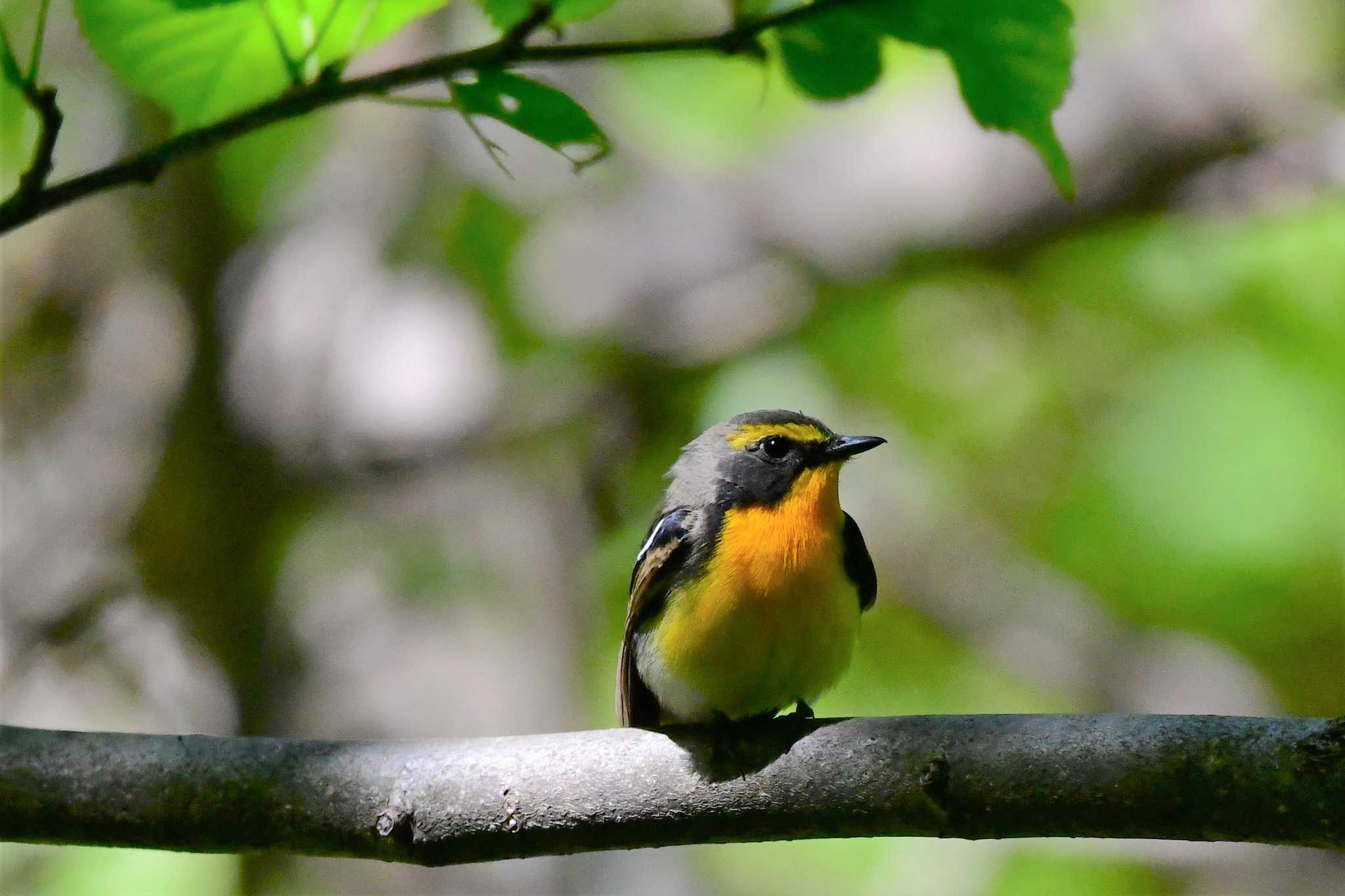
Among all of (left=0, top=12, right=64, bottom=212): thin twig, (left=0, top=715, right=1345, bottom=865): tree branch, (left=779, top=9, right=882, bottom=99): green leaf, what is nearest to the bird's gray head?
(left=0, top=715, right=1345, bottom=865): tree branch

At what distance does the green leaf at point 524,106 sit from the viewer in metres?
1.85

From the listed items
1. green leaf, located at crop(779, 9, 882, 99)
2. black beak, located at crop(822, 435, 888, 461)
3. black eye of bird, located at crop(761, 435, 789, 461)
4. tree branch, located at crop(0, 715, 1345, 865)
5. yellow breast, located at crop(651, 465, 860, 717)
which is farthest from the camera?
black eye of bird, located at crop(761, 435, 789, 461)

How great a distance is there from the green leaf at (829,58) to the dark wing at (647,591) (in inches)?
89.9

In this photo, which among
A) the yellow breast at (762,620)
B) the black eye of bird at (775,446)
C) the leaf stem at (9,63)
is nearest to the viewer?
the leaf stem at (9,63)

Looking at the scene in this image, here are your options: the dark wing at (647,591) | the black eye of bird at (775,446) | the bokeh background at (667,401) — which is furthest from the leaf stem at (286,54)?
the bokeh background at (667,401)

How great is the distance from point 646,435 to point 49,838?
5166 millimetres

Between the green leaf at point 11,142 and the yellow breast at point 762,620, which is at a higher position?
the green leaf at point 11,142

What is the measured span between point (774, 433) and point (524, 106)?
276 cm

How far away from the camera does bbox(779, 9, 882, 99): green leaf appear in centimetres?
196

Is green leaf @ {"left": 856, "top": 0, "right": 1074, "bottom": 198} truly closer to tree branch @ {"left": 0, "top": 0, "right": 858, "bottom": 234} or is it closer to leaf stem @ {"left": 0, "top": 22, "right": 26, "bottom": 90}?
tree branch @ {"left": 0, "top": 0, "right": 858, "bottom": 234}

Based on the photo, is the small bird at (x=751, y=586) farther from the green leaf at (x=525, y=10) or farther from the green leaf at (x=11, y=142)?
the green leaf at (x=11, y=142)

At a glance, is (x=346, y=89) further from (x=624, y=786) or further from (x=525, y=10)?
(x=624, y=786)

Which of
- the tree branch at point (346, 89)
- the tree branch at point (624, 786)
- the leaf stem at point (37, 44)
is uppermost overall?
the leaf stem at point (37, 44)

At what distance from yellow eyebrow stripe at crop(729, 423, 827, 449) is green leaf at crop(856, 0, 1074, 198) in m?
2.52
